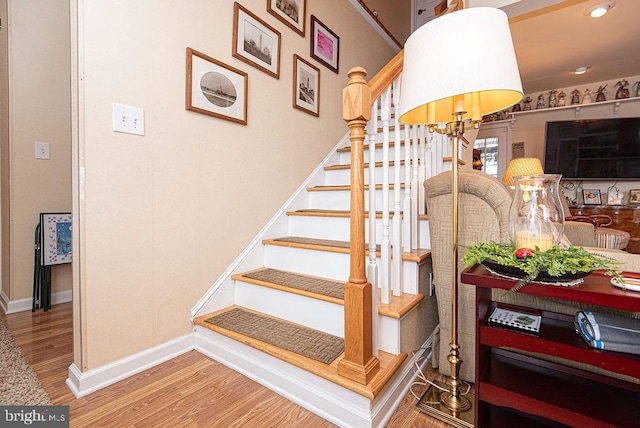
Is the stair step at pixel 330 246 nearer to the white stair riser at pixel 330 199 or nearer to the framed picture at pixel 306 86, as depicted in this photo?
the white stair riser at pixel 330 199

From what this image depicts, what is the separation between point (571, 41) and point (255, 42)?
3527mm

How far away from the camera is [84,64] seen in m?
1.29

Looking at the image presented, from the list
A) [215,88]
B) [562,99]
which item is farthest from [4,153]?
[562,99]

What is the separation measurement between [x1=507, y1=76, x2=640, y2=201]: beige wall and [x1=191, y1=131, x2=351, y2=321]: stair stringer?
3952 millimetres

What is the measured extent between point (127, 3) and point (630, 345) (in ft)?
7.41

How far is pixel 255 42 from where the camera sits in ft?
6.78

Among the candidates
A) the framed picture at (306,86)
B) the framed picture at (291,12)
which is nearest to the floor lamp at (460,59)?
the framed picture at (306,86)

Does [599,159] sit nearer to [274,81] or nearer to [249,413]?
[274,81]

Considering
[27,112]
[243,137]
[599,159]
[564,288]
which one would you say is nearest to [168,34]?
[243,137]

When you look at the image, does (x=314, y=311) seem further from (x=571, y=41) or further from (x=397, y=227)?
(x=571, y=41)

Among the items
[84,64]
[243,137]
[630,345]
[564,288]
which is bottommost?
[630,345]

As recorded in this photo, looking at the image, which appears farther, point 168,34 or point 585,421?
point 168,34

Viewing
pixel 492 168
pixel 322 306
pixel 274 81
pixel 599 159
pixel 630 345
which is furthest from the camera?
pixel 492 168

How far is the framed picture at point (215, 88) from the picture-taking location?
5.55 feet
